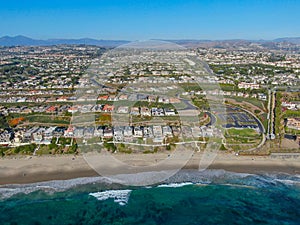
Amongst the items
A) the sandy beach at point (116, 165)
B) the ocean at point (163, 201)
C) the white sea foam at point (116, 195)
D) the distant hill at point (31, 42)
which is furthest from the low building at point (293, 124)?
the distant hill at point (31, 42)

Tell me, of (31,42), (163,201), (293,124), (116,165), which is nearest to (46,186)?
(116,165)

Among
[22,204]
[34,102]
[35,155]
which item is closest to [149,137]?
[35,155]

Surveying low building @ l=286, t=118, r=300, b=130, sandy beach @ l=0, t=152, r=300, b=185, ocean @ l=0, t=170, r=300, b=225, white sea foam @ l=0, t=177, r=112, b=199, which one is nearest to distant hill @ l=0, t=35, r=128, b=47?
low building @ l=286, t=118, r=300, b=130

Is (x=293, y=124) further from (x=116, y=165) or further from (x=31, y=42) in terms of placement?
(x=31, y=42)

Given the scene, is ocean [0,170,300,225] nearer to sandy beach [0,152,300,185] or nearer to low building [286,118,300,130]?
sandy beach [0,152,300,185]

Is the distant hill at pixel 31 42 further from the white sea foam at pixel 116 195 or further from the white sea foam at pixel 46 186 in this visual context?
the white sea foam at pixel 116 195

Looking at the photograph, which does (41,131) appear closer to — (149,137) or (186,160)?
(149,137)
